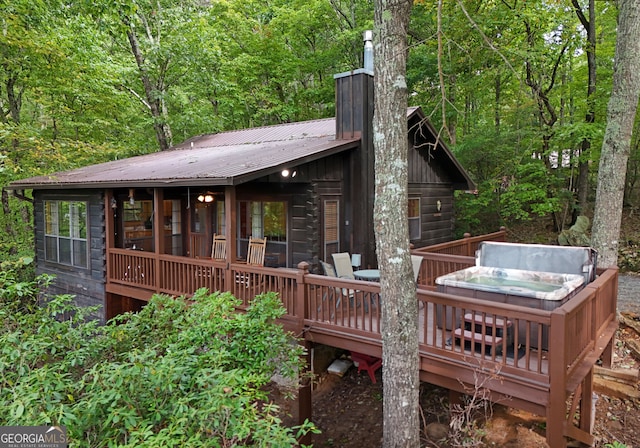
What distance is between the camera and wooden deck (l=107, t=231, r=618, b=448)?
389cm

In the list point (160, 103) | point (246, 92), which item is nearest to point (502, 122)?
point (246, 92)

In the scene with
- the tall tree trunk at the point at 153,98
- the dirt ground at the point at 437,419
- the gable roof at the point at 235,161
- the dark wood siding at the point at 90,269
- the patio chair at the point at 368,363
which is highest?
the tall tree trunk at the point at 153,98

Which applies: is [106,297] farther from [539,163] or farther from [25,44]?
[539,163]

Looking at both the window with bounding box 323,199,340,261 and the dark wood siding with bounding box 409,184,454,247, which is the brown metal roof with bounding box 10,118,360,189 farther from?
the dark wood siding with bounding box 409,184,454,247

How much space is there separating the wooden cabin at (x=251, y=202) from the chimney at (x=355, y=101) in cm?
2

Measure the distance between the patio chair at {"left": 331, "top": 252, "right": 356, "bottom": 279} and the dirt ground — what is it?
5.60 feet

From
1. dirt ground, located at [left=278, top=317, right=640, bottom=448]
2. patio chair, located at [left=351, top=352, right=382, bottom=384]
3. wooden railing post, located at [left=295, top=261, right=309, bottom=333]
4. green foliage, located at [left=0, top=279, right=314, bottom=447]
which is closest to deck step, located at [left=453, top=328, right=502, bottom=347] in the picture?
dirt ground, located at [left=278, top=317, right=640, bottom=448]

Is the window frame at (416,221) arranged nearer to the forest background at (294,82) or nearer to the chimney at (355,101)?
the forest background at (294,82)

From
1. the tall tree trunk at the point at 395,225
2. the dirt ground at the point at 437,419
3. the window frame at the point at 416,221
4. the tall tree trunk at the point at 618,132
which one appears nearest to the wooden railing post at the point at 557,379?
the dirt ground at the point at 437,419

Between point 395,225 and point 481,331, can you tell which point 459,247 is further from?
point 395,225

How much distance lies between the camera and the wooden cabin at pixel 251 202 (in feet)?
26.0

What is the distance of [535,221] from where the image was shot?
627 inches

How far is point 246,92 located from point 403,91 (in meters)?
15.5

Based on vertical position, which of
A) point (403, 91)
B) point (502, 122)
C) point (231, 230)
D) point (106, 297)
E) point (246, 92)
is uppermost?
point (246, 92)
